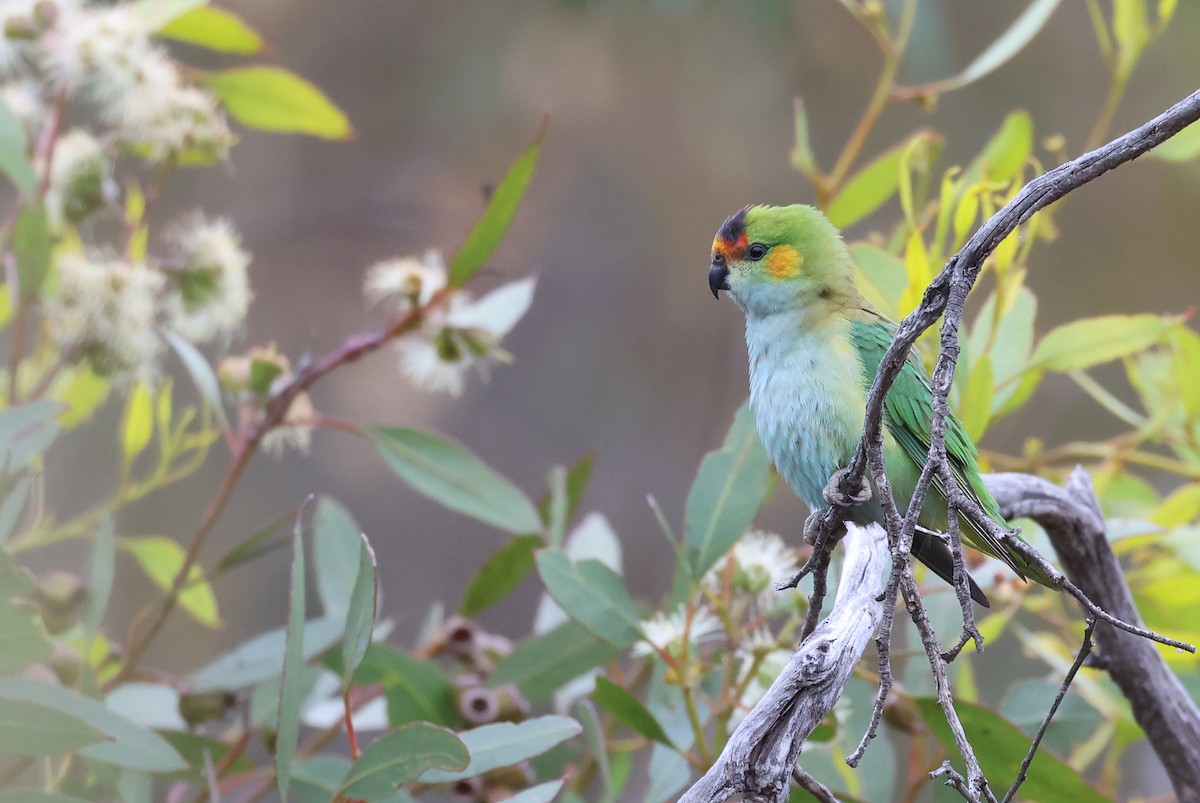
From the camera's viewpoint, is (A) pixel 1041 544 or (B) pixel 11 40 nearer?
(A) pixel 1041 544

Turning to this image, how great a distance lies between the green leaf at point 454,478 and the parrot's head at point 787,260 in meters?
0.36

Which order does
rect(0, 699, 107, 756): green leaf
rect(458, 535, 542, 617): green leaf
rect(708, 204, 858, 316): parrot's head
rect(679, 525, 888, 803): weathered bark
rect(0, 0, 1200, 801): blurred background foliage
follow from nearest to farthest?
rect(679, 525, 888, 803): weathered bark, rect(0, 699, 107, 756): green leaf, rect(708, 204, 858, 316): parrot's head, rect(458, 535, 542, 617): green leaf, rect(0, 0, 1200, 801): blurred background foliage

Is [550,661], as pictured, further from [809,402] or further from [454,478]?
[809,402]

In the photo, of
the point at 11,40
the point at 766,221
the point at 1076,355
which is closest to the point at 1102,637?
the point at 1076,355

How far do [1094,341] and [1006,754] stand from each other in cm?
47

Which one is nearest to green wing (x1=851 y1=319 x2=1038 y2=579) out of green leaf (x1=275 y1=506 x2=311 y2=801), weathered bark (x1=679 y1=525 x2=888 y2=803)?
weathered bark (x1=679 y1=525 x2=888 y2=803)

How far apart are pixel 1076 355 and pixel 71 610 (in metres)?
1.17

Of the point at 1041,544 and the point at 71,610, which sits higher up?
the point at 1041,544

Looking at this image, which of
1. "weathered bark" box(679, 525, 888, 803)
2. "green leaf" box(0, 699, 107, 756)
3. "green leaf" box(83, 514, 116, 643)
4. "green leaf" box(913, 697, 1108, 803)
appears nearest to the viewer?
"weathered bark" box(679, 525, 888, 803)

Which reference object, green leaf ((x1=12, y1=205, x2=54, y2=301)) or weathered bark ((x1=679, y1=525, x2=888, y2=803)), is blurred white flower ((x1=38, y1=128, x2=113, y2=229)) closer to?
green leaf ((x1=12, y1=205, x2=54, y2=301))

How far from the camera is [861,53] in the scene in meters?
3.78

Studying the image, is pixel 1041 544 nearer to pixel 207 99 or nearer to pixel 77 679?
pixel 77 679

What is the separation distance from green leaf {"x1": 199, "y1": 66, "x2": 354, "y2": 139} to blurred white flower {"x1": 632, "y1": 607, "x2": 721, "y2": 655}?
0.78 metres

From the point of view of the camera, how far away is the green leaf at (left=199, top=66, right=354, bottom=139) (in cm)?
143
